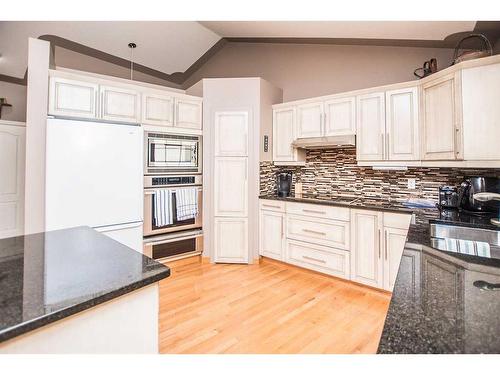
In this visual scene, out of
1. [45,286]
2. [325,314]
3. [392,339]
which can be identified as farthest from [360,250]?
[45,286]

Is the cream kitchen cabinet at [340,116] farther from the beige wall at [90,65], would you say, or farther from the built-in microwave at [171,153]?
the beige wall at [90,65]

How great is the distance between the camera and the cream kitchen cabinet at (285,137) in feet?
11.6

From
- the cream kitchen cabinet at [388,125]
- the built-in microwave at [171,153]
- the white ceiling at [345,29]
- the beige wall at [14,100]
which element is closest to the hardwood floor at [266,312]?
the built-in microwave at [171,153]

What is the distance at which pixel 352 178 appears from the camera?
3402 millimetres

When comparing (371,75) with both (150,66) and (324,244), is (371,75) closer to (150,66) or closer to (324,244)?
(324,244)

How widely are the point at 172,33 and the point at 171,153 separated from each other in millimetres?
1638

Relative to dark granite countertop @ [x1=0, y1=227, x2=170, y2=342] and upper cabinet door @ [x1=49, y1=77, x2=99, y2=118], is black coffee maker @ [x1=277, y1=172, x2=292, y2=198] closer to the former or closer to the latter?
upper cabinet door @ [x1=49, y1=77, x2=99, y2=118]

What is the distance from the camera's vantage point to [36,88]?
102 inches

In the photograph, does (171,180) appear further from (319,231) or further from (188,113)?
(319,231)

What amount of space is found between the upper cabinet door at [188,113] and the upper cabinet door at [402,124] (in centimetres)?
219

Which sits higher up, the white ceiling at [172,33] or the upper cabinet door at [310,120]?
the white ceiling at [172,33]
